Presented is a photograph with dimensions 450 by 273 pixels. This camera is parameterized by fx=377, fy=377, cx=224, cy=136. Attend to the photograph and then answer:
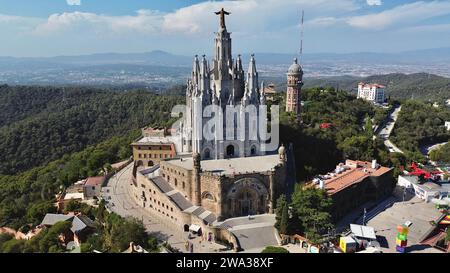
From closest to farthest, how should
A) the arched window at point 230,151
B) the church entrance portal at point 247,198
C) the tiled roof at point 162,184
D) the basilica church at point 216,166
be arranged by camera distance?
the basilica church at point 216,166, the church entrance portal at point 247,198, the tiled roof at point 162,184, the arched window at point 230,151

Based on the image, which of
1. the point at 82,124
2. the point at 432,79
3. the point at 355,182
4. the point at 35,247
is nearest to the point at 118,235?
the point at 35,247

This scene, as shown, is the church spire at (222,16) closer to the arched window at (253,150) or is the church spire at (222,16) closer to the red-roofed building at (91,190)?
the arched window at (253,150)

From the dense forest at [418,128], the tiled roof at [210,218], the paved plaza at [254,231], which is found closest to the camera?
the paved plaza at [254,231]

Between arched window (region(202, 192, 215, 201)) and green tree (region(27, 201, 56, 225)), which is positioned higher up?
arched window (region(202, 192, 215, 201))

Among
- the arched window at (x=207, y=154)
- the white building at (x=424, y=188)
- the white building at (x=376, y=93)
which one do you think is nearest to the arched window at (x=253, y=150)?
the arched window at (x=207, y=154)

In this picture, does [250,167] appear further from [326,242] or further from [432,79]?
[432,79]

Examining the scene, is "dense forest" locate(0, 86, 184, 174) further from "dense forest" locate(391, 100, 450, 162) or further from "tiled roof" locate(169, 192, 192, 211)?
"dense forest" locate(391, 100, 450, 162)

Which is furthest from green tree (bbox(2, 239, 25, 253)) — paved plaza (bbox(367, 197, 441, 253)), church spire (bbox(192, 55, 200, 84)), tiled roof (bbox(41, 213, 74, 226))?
paved plaza (bbox(367, 197, 441, 253))
